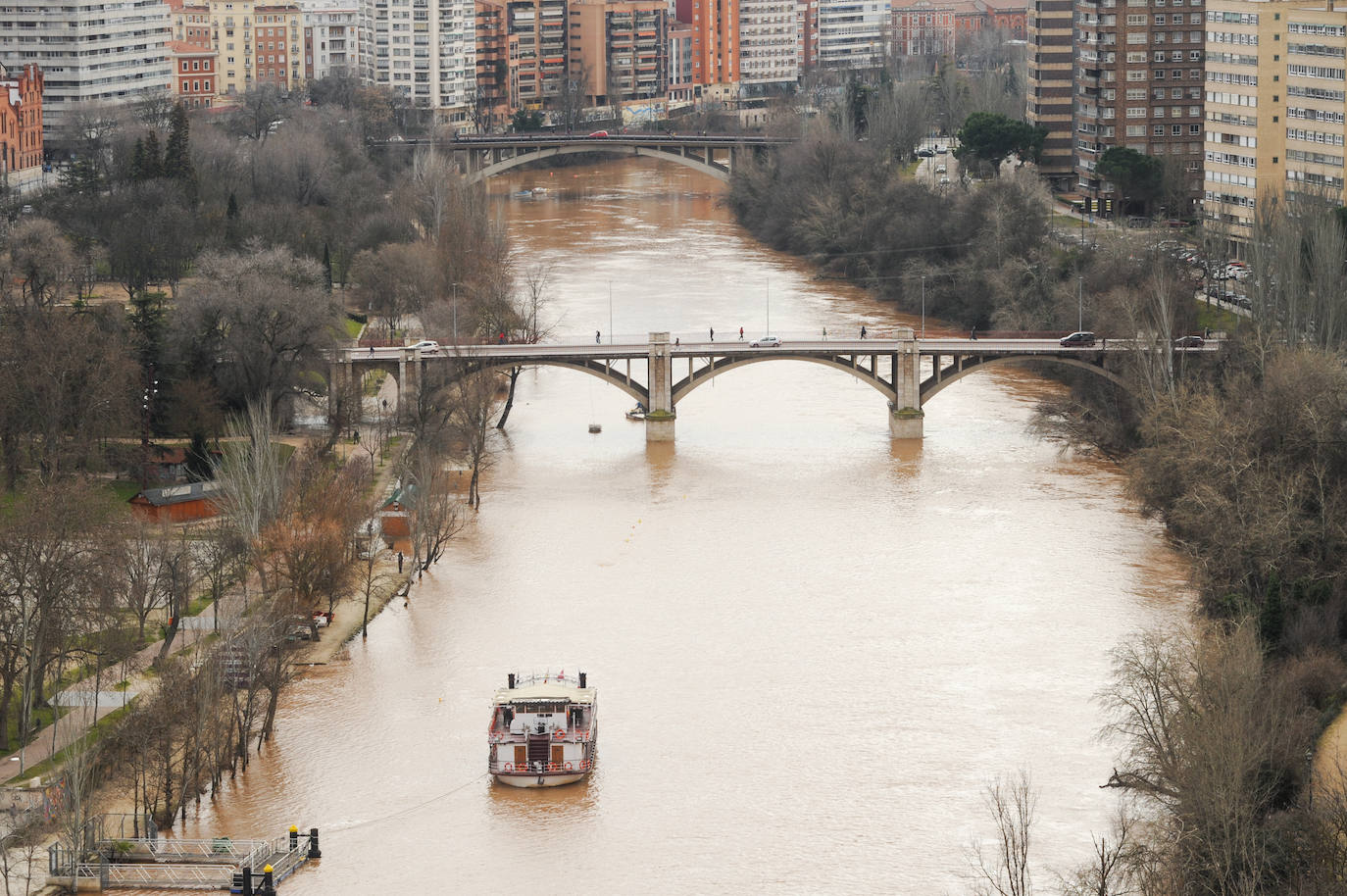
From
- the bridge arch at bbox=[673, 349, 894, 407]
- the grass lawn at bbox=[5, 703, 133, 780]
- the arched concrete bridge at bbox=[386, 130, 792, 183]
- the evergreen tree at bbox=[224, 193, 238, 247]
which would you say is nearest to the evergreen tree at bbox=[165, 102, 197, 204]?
the evergreen tree at bbox=[224, 193, 238, 247]

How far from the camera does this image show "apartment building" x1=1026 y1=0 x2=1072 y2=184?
111688 millimetres

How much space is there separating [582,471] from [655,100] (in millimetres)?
115181

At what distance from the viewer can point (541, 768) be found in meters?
42.9

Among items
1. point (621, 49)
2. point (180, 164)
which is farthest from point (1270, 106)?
point (621, 49)

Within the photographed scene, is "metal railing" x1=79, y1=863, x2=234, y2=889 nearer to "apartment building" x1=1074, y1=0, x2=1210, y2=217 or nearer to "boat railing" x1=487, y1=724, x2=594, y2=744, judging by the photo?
"boat railing" x1=487, y1=724, x2=594, y2=744

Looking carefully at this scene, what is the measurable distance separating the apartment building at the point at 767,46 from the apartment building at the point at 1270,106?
330 ft

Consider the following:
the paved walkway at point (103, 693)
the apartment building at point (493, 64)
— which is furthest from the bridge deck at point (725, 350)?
the apartment building at point (493, 64)

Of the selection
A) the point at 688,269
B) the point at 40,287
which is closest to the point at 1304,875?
the point at 40,287

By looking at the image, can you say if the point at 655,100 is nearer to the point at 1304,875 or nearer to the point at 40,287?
the point at 40,287

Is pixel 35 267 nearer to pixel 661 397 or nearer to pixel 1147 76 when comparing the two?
pixel 661 397

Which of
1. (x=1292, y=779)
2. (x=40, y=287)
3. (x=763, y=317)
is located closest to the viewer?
(x=1292, y=779)

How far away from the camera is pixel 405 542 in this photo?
58.0 m

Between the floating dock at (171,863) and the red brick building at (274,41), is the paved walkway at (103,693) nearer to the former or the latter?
the floating dock at (171,863)

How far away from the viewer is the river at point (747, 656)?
40.6 meters
